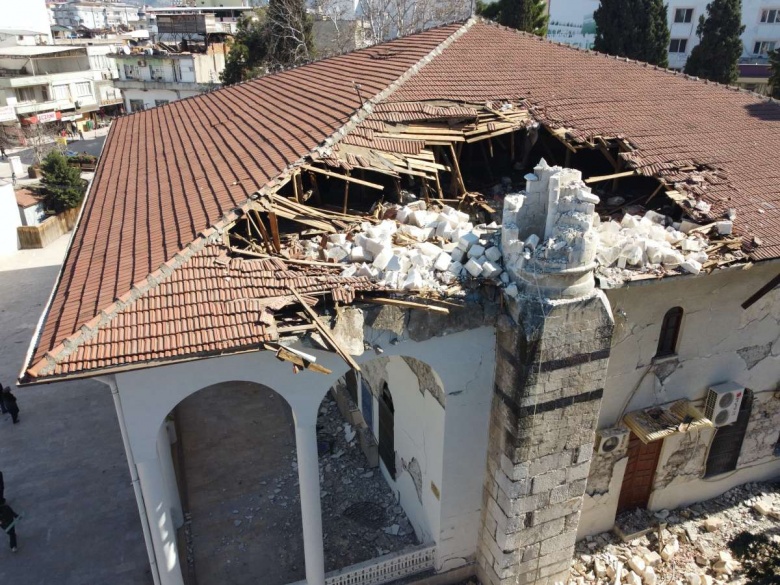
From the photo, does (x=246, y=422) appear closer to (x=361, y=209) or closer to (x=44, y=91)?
(x=361, y=209)

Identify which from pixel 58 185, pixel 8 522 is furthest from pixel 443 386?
pixel 58 185

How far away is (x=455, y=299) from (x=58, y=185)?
1094 inches

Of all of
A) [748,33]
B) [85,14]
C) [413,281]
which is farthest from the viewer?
[85,14]

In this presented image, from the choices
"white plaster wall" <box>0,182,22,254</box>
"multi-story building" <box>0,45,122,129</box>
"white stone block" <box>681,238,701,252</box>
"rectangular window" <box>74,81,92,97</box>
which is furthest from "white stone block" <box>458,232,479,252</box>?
"rectangular window" <box>74,81,92,97</box>

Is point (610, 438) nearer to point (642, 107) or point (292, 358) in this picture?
point (292, 358)

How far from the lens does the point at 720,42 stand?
29750 millimetres

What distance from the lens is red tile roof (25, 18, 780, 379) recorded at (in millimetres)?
7070

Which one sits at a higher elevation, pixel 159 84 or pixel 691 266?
pixel 691 266

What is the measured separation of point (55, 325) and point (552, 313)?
20.3 feet

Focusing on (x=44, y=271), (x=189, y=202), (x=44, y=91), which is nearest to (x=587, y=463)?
(x=189, y=202)

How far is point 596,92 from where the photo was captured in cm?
1274

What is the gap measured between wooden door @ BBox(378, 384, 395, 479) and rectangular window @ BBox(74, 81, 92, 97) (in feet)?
171

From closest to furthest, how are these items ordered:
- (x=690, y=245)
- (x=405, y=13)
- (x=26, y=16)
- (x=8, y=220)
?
1. (x=690, y=245)
2. (x=8, y=220)
3. (x=405, y=13)
4. (x=26, y=16)

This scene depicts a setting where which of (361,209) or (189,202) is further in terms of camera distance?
(361,209)
